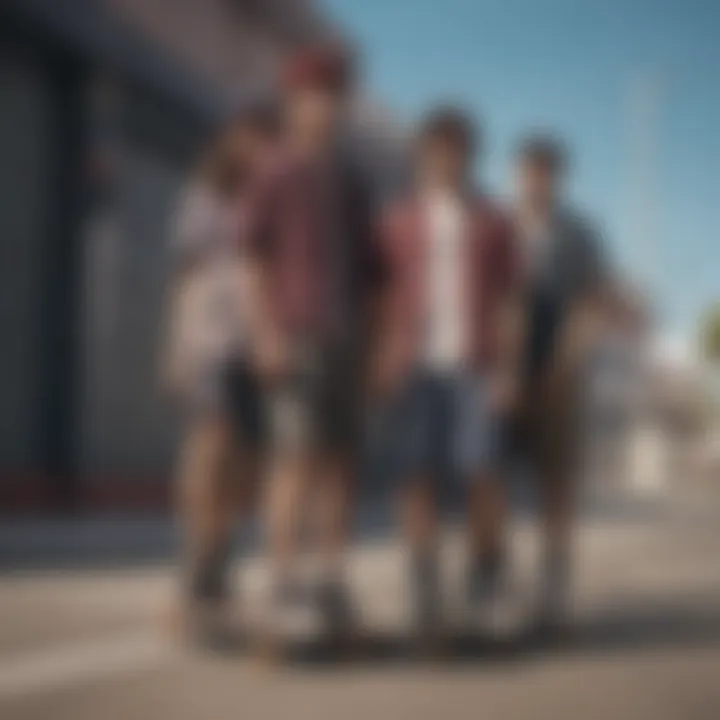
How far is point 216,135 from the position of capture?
3.82ft

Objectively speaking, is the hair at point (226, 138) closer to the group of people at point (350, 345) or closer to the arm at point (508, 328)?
the group of people at point (350, 345)

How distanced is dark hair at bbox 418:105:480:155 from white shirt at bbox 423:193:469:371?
0.13 metres

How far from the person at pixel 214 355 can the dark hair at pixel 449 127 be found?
13cm

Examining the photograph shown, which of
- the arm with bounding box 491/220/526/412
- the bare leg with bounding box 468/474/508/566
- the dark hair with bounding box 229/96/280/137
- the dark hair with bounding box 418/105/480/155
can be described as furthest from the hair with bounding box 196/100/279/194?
the bare leg with bounding box 468/474/508/566

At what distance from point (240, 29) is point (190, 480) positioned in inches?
13.8

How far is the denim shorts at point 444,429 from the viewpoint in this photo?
51.5 inches

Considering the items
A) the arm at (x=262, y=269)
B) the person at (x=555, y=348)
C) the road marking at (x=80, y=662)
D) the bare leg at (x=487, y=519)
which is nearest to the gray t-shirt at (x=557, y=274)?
the person at (x=555, y=348)

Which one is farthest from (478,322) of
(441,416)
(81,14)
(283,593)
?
(81,14)

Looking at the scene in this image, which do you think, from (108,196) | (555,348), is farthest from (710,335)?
(108,196)

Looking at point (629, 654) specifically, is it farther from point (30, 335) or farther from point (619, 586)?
point (30, 335)

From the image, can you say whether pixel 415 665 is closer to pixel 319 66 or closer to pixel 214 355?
pixel 214 355

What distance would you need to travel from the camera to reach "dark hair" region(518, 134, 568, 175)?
1144mm

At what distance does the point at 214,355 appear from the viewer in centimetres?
125

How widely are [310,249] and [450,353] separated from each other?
15 cm
